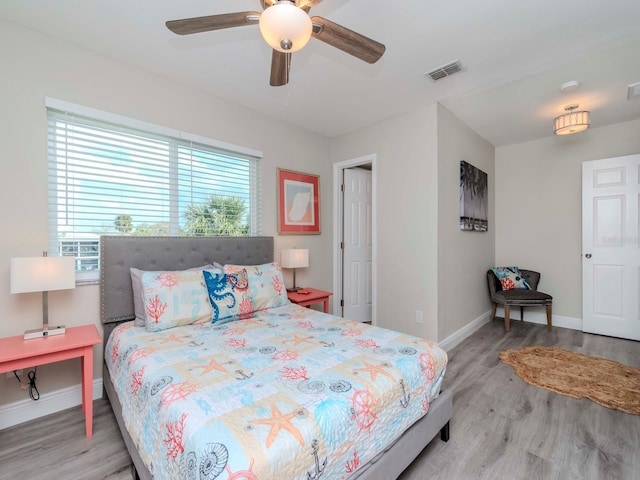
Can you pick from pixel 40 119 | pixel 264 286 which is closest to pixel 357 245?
pixel 264 286

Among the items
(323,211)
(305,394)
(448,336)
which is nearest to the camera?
(305,394)

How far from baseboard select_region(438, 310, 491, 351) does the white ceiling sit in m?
2.58

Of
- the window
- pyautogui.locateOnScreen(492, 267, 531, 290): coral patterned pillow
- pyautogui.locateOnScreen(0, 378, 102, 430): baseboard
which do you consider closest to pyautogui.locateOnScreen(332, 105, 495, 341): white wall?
pyautogui.locateOnScreen(492, 267, 531, 290): coral patterned pillow

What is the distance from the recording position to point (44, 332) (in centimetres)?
195

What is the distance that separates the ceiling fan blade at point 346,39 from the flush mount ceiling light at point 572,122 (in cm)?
263

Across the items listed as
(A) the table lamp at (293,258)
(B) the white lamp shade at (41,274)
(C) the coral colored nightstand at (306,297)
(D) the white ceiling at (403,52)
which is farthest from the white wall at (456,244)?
(B) the white lamp shade at (41,274)

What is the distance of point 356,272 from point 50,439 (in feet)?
11.1

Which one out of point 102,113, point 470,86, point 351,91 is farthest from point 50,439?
point 470,86

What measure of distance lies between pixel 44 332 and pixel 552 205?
5722 millimetres

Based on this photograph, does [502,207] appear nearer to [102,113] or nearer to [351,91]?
[351,91]

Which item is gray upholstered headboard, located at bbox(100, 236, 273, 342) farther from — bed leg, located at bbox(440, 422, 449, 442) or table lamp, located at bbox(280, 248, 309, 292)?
bed leg, located at bbox(440, 422, 449, 442)

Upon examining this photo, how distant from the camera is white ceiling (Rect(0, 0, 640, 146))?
6.07ft

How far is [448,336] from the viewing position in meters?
3.34

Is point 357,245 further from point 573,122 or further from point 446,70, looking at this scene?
point 573,122
